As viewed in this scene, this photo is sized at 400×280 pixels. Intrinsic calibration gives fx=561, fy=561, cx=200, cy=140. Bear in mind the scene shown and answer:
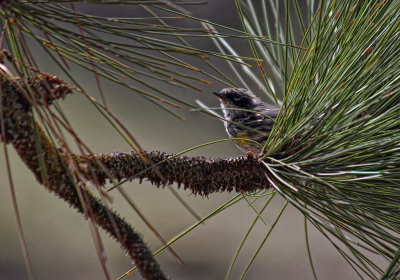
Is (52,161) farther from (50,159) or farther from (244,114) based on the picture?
(244,114)

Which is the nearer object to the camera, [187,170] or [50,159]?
[50,159]

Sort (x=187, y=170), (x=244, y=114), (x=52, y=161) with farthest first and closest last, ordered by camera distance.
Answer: (x=244, y=114)
(x=187, y=170)
(x=52, y=161)

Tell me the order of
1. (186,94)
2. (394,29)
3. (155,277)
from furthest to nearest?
(186,94)
(394,29)
(155,277)

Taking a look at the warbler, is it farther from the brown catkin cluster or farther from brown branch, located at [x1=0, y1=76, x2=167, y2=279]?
brown branch, located at [x1=0, y1=76, x2=167, y2=279]

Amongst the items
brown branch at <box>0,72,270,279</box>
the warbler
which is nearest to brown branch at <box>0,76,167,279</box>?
brown branch at <box>0,72,270,279</box>

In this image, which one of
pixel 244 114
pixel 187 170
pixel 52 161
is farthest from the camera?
pixel 244 114

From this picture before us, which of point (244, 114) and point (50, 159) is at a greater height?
point (244, 114)

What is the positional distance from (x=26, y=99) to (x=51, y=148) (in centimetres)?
5

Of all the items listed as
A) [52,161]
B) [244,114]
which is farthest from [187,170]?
[244,114]

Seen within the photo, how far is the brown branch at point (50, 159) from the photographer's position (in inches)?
18.1

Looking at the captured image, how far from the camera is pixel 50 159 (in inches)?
18.8

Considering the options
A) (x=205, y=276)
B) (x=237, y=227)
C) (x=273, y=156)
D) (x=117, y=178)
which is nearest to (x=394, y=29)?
(x=273, y=156)

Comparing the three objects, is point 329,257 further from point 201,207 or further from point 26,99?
point 26,99

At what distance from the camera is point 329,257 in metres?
2.10
